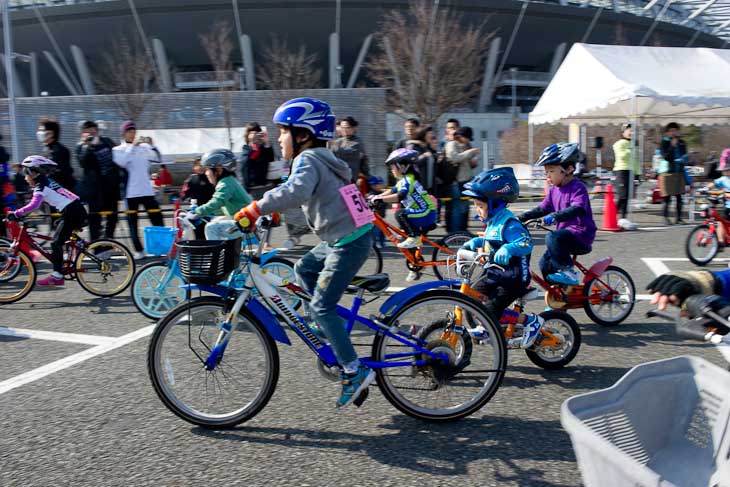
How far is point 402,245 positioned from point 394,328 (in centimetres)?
411

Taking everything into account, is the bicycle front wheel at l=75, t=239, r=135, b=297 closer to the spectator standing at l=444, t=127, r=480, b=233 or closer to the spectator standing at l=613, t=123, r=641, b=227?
the spectator standing at l=444, t=127, r=480, b=233

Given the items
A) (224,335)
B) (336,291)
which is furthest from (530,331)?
(224,335)

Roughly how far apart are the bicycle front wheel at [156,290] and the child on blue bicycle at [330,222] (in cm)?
318

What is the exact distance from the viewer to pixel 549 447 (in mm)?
3756

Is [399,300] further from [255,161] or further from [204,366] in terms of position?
[255,161]

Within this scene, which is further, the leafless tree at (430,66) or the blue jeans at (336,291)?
the leafless tree at (430,66)

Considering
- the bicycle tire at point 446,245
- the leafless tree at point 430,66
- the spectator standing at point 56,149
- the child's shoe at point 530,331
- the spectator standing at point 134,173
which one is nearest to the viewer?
the child's shoe at point 530,331

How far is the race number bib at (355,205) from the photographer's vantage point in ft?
12.9

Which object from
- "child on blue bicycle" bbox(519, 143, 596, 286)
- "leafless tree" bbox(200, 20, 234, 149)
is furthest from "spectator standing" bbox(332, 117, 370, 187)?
"leafless tree" bbox(200, 20, 234, 149)

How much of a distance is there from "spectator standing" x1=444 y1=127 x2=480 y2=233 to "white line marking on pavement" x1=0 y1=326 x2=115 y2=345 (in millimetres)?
6369

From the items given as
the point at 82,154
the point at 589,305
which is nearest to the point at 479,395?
the point at 589,305

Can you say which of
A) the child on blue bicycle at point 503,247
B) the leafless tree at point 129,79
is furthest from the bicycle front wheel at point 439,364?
the leafless tree at point 129,79

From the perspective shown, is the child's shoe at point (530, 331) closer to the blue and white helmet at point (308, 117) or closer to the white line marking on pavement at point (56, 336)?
the blue and white helmet at point (308, 117)

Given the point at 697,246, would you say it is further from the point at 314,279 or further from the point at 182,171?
the point at 182,171
